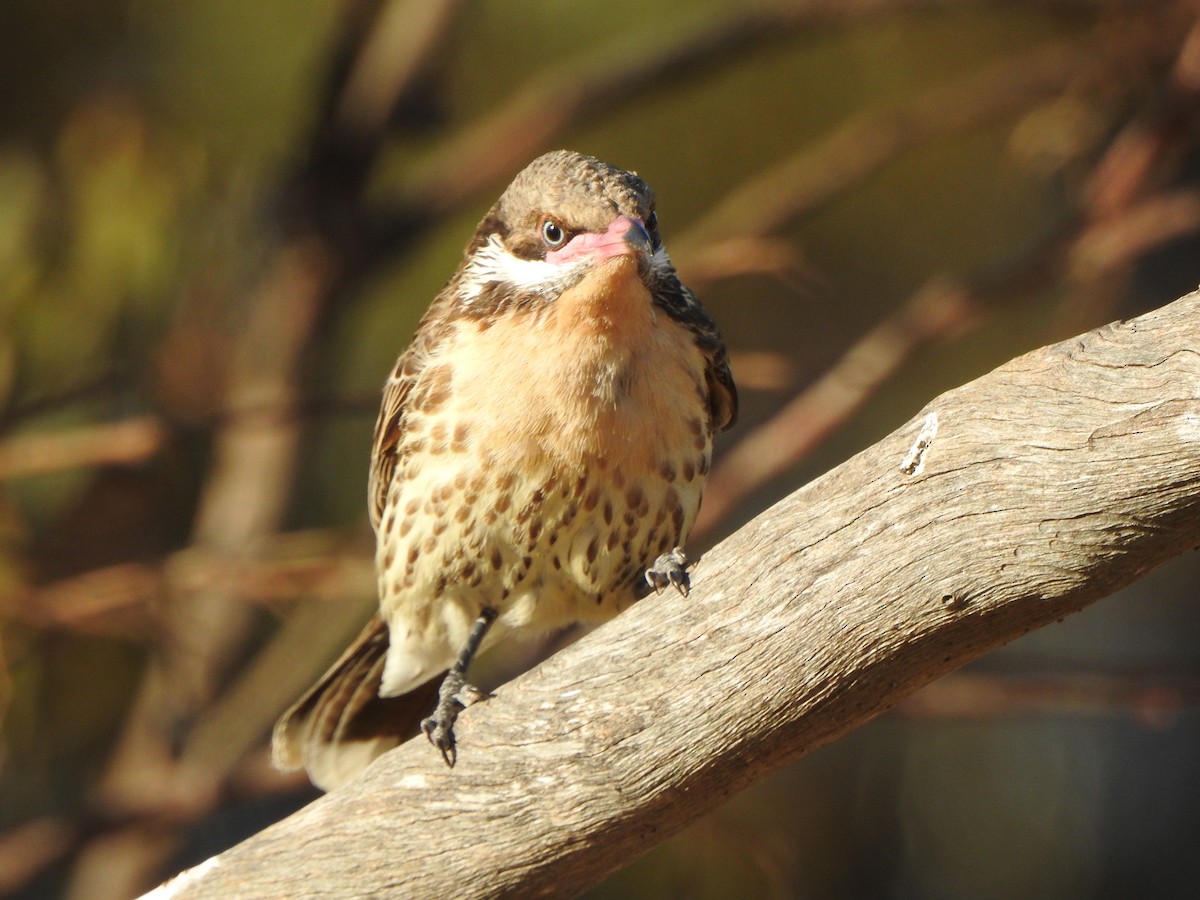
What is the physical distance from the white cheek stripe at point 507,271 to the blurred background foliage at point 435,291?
1149mm

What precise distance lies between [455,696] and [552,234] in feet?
3.70

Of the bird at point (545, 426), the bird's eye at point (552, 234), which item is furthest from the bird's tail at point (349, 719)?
the bird's eye at point (552, 234)

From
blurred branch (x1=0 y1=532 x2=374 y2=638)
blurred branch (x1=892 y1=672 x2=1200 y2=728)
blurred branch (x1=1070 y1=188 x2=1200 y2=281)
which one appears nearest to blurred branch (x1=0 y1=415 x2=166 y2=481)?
blurred branch (x1=0 y1=532 x2=374 y2=638)

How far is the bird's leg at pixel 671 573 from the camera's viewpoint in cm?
316

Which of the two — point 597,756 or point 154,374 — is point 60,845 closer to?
point 154,374

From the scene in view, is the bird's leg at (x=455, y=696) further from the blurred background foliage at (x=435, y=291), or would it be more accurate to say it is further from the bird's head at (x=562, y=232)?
the blurred background foliage at (x=435, y=291)

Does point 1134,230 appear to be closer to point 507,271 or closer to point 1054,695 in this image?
point 1054,695

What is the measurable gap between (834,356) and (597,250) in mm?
4097

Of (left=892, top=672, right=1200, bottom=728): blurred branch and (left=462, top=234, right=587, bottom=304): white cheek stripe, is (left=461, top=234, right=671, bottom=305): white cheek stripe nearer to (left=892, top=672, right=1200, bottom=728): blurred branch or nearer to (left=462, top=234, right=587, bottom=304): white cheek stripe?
(left=462, top=234, right=587, bottom=304): white cheek stripe

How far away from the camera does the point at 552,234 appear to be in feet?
12.0

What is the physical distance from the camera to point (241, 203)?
6066 mm

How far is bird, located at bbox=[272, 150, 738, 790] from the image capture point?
359 cm

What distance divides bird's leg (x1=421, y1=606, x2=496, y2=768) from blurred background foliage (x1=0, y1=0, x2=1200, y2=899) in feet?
3.69

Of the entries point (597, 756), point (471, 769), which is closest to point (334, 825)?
point (471, 769)
